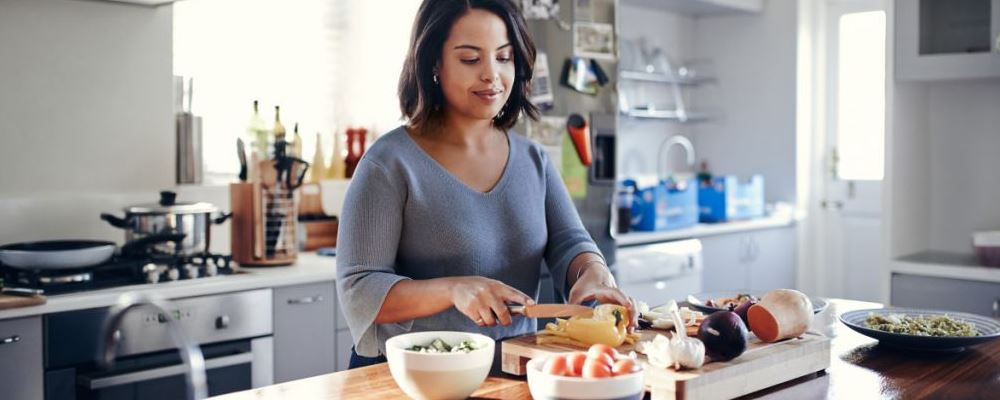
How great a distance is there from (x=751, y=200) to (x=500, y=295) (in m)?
3.95

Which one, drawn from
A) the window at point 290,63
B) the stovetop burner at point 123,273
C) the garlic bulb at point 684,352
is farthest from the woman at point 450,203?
the window at point 290,63

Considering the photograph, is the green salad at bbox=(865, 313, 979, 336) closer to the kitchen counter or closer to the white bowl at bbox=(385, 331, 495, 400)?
the white bowl at bbox=(385, 331, 495, 400)

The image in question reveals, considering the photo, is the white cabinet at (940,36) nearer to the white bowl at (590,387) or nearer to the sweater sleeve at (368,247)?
the sweater sleeve at (368,247)

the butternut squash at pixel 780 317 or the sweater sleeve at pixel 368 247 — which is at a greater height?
the sweater sleeve at pixel 368 247

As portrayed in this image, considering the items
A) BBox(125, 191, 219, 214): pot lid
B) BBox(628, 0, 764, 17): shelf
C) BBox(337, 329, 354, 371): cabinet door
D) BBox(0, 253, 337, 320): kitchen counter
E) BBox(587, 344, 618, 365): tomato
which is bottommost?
BBox(337, 329, 354, 371): cabinet door

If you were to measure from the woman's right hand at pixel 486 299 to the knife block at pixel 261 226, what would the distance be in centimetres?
178

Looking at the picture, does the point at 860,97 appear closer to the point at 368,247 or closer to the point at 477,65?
the point at 477,65

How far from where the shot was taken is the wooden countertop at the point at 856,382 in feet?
4.91

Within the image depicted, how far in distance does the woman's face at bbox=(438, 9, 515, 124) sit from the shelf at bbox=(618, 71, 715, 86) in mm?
3209

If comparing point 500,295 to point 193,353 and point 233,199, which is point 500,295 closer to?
point 193,353

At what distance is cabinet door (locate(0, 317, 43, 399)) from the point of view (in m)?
2.46

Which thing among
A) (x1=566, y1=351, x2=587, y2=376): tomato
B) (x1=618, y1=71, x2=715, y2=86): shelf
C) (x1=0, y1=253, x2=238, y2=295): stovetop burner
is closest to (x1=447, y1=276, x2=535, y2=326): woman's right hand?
(x1=566, y1=351, x2=587, y2=376): tomato

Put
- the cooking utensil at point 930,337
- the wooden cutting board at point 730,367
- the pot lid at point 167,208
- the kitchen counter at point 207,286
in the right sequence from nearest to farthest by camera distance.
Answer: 1. the wooden cutting board at point 730,367
2. the cooking utensil at point 930,337
3. the kitchen counter at point 207,286
4. the pot lid at point 167,208

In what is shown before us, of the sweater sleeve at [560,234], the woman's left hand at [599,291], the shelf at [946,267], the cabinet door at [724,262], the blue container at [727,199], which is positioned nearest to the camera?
the woman's left hand at [599,291]
